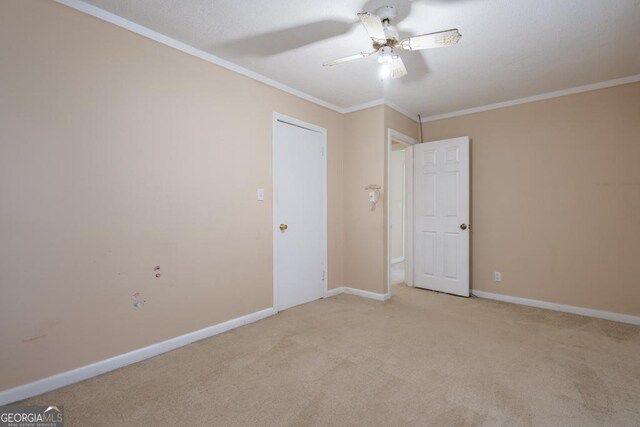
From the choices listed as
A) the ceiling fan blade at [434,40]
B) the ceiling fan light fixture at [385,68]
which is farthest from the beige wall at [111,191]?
the ceiling fan blade at [434,40]

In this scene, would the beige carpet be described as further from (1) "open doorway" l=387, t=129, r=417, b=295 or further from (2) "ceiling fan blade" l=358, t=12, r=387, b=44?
(2) "ceiling fan blade" l=358, t=12, r=387, b=44

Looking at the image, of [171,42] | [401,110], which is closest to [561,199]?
[401,110]

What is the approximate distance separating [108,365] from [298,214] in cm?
214

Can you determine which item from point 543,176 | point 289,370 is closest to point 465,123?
point 543,176

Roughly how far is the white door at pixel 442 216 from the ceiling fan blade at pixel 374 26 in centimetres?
236

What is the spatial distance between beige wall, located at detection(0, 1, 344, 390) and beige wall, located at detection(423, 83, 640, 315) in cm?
289

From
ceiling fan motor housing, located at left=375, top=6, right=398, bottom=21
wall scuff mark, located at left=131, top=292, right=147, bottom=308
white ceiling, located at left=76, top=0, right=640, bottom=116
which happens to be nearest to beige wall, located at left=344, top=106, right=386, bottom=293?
white ceiling, located at left=76, top=0, right=640, bottom=116

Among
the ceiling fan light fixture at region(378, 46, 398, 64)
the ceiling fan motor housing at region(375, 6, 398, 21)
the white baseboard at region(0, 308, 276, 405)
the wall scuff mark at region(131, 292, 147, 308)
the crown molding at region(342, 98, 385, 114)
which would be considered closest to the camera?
the white baseboard at region(0, 308, 276, 405)

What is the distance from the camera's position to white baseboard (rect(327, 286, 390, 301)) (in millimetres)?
3809

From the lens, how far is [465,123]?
13.6 ft

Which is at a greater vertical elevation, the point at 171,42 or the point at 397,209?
the point at 171,42

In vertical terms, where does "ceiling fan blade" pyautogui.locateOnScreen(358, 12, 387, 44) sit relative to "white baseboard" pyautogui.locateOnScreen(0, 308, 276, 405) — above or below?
above

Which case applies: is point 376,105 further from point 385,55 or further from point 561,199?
point 561,199

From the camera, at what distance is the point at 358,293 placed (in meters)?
4.01
